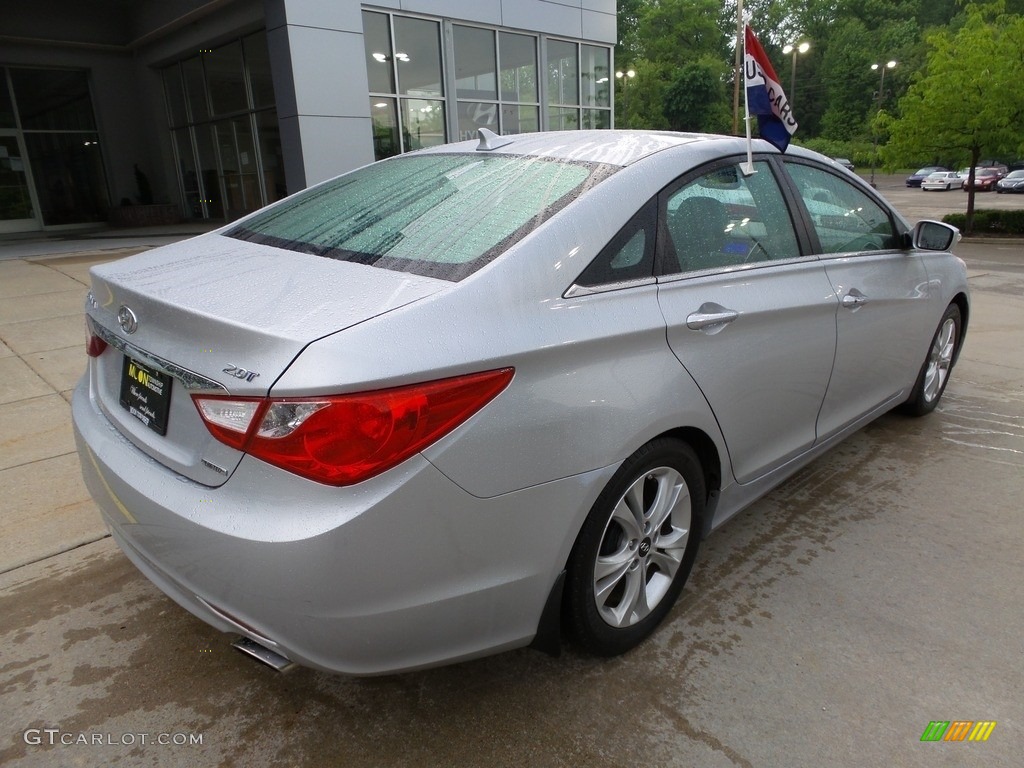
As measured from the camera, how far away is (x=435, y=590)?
5.72 feet

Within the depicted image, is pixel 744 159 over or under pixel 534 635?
over

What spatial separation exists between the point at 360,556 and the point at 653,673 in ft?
3.80

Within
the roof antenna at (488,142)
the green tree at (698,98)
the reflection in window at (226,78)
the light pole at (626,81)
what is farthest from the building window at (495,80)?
the light pole at (626,81)

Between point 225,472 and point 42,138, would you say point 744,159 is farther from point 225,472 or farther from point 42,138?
point 42,138

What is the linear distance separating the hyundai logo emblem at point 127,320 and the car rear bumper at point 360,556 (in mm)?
355

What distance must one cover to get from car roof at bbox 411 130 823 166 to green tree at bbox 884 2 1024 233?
13.9 metres

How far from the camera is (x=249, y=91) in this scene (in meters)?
15.0

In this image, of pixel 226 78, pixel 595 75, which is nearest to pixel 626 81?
pixel 595 75

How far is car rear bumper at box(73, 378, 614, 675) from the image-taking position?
1.62 meters

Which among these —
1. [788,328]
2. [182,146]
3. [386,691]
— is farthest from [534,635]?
[182,146]

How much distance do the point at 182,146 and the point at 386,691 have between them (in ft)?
62.0

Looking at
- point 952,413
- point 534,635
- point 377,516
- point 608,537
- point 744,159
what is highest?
point 744,159

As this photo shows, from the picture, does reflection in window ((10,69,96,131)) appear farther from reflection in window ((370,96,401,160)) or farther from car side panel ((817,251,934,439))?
car side panel ((817,251,934,439))

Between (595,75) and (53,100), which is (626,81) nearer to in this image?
(595,75)
